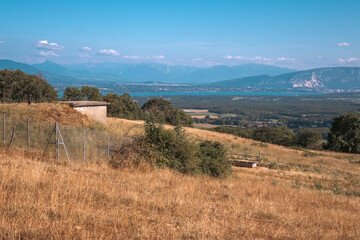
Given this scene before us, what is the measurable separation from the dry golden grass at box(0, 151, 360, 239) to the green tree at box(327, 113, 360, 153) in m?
55.2

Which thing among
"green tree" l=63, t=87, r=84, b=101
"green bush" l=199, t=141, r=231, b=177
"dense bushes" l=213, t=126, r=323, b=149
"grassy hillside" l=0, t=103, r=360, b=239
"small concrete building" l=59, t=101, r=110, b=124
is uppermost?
"green tree" l=63, t=87, r=84, b=101

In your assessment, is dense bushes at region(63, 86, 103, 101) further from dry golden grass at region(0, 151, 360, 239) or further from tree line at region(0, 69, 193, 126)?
dry golden grass at region(0, 151, 360, 239)

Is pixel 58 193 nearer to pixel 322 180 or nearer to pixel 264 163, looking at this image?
pixel 322 180

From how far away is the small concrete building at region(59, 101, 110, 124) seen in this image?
26.4 m

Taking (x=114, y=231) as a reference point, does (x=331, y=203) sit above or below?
below

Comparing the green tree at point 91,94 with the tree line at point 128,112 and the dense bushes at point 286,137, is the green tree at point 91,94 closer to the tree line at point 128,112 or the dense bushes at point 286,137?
the tree line at point 128,112

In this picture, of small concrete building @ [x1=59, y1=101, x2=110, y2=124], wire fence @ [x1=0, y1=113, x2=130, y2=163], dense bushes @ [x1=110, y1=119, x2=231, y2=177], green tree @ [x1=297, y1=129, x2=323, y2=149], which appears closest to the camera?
dense bushes @ [x1=110, y1=119, x2=231, y2=177]

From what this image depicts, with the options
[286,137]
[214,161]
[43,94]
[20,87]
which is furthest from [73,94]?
[214,161]

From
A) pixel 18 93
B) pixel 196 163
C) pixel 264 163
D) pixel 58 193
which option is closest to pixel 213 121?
pixel 18 93

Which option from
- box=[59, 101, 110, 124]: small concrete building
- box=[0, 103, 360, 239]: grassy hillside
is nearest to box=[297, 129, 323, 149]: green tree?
box=[59, 101, 110, 124]: small concrete building

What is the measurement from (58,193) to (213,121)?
126 metres

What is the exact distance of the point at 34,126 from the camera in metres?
16.8

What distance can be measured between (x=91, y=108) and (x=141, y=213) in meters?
23.1

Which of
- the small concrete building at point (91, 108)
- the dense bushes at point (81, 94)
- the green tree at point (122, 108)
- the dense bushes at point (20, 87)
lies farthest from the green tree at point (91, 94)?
the small concrete building at point (91, 108)
